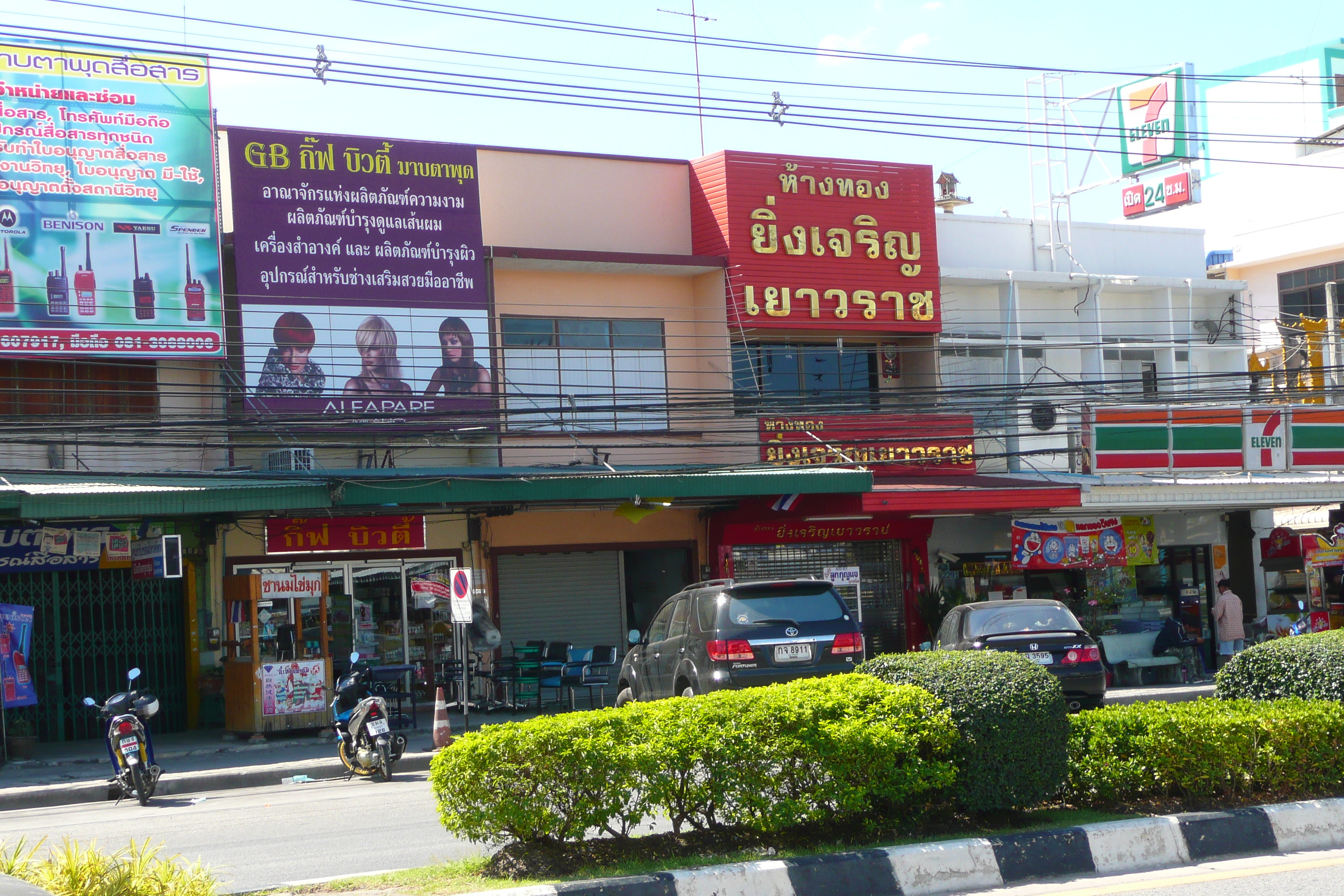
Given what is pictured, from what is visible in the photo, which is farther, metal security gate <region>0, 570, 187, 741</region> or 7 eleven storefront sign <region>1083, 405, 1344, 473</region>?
7 eleven storefront sign <region>1083, 405, 1344, 473</region>

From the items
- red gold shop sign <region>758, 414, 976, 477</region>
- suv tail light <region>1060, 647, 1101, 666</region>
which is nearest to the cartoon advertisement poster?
red gold shop sign <region>758, 414, 976, 477</region>

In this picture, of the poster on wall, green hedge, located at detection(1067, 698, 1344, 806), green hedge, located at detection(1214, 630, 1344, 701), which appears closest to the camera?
green hedge, located at detection(1067, 698, 1344, 806)

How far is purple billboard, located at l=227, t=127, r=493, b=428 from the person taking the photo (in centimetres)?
1878

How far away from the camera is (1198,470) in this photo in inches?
911

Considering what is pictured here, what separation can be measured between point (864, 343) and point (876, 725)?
16.9 meters

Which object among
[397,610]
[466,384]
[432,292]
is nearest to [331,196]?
[432,292]

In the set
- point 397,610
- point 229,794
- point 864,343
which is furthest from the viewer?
point 864,343

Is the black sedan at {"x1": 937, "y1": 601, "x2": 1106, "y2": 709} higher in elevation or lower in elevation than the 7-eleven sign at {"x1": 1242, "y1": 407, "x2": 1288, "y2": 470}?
lower

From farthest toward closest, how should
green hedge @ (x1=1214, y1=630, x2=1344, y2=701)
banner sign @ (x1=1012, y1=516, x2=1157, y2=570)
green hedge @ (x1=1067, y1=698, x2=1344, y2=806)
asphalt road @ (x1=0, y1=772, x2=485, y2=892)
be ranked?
banner sign @ (x1=1012, y1=516, x2=1157, y2=570), green hedge @ (x1=1214, y1=630, x2=1344, y2=701), asphalt road @ (x1=0, y1=772, x2=485, y2=892), green hedge @ (x1=1067, y1=698, x2=1344, y2=806)

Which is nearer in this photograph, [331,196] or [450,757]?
[450,757]

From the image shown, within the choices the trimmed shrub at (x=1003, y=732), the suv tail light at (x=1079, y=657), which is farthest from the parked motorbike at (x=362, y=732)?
the suv tail light at (x=1079, y=657)

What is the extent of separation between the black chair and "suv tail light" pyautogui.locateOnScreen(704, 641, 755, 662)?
6.63 meters

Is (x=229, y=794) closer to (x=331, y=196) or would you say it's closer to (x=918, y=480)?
(x=331, y=196)

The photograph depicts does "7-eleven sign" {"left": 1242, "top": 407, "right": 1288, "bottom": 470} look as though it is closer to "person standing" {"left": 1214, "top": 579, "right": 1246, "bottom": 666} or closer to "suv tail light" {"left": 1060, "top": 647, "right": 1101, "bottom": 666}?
"person standing" {"left": 1214, "top": 579, "right": 1246, "bottom": 666}
